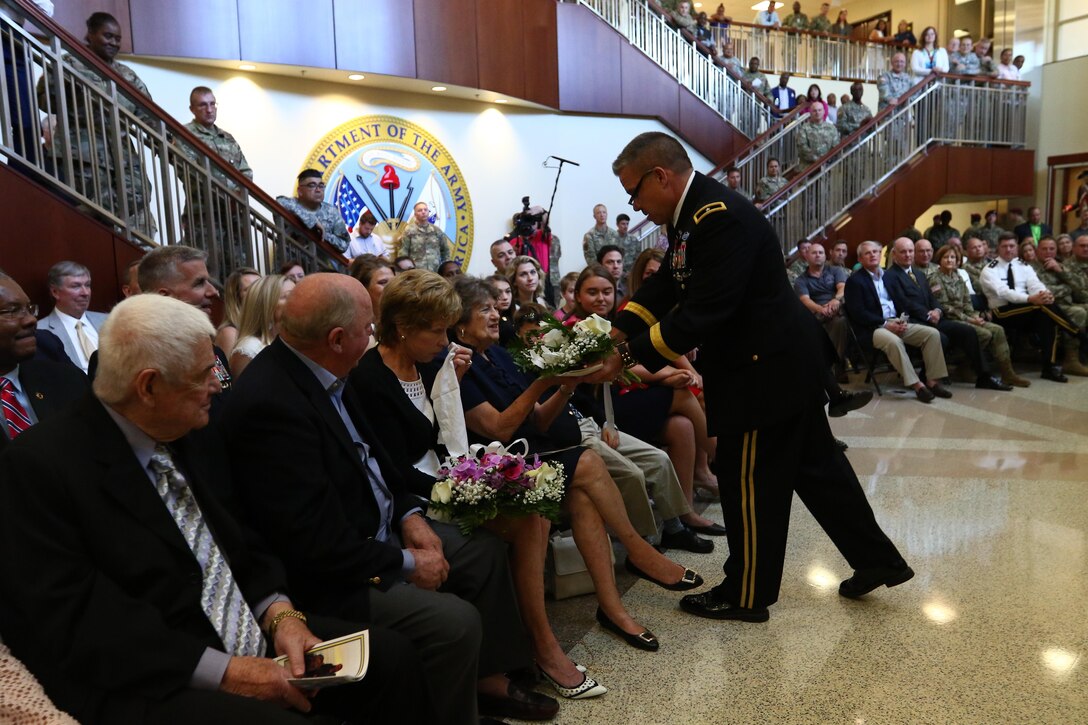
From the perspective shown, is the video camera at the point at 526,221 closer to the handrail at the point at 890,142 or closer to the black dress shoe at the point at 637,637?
the handrail at the point at 890,142

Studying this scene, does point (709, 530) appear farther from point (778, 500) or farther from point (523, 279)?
point (523, 279)

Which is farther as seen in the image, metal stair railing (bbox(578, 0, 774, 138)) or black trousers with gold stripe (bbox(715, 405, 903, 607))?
metal stair railing (bbox(578, 0, 774, 138))

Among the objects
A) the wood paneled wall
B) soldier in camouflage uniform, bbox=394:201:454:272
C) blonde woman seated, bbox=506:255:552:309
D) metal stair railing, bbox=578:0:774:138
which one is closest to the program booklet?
blonde woman seated, bbox=506:255:552:309

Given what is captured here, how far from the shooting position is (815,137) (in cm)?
1227

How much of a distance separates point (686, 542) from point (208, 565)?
2.58 m

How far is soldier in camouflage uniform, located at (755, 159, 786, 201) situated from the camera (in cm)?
1177

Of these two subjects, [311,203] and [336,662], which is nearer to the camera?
[336,662]

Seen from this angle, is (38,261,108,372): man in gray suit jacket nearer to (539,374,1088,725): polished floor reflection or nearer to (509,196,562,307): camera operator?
(539,374,1088,725): polished floor reflection

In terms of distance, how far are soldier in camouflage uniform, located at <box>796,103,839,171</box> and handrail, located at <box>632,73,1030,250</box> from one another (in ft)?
1.37

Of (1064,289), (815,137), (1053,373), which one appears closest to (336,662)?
(1053,373)

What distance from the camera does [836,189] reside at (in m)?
11.3

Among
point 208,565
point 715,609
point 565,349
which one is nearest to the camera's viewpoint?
point 208,565

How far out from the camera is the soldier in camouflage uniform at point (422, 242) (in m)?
9.62

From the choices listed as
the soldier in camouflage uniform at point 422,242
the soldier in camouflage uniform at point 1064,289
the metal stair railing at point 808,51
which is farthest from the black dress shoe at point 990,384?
the metal stair railing at point 808,51
